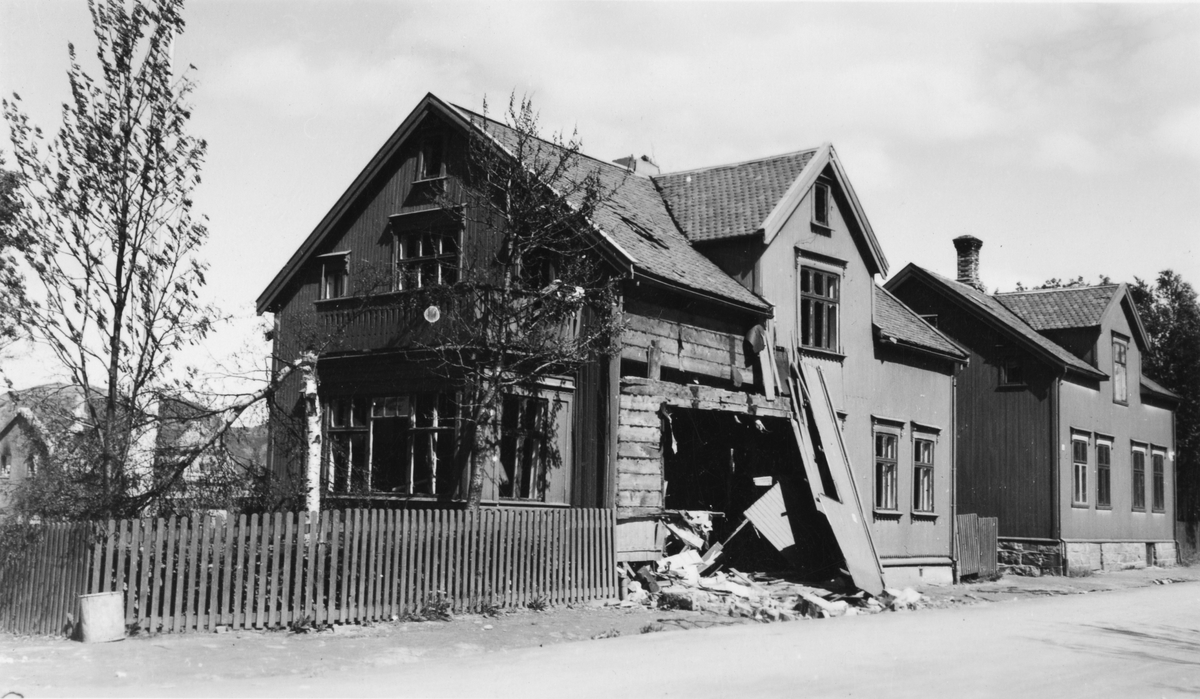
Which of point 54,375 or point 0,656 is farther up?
point 54,375

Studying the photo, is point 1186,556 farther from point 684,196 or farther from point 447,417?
point 447,417

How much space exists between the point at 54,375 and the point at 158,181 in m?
2.86

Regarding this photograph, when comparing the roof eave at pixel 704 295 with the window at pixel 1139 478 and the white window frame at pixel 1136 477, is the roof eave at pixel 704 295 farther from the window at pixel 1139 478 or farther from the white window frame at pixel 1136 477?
the window at pixel 1139 478

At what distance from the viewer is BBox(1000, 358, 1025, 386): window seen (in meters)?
31.9

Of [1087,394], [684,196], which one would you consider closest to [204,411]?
[684,196]

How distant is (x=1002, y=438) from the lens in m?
31.8

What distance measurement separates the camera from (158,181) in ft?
45.2

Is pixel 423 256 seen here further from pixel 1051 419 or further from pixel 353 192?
pixel 1051 419

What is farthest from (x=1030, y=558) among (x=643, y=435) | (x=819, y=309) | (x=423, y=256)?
(x=423, y=256)

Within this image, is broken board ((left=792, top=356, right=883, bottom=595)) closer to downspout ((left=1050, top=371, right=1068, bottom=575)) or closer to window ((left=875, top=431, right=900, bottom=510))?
window ((left=875, top=431, right=900, bottom=510))

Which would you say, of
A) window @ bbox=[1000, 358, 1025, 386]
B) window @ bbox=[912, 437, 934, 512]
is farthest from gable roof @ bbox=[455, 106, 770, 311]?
window @ bbox=[1000, 358, 1025, 386]

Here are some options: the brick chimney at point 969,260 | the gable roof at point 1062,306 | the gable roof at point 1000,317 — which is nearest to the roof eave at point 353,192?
the gable roof at point 1000,317

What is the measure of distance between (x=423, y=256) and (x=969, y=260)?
22222 millimetres

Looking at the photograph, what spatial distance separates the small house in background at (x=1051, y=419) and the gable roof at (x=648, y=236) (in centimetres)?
1248
